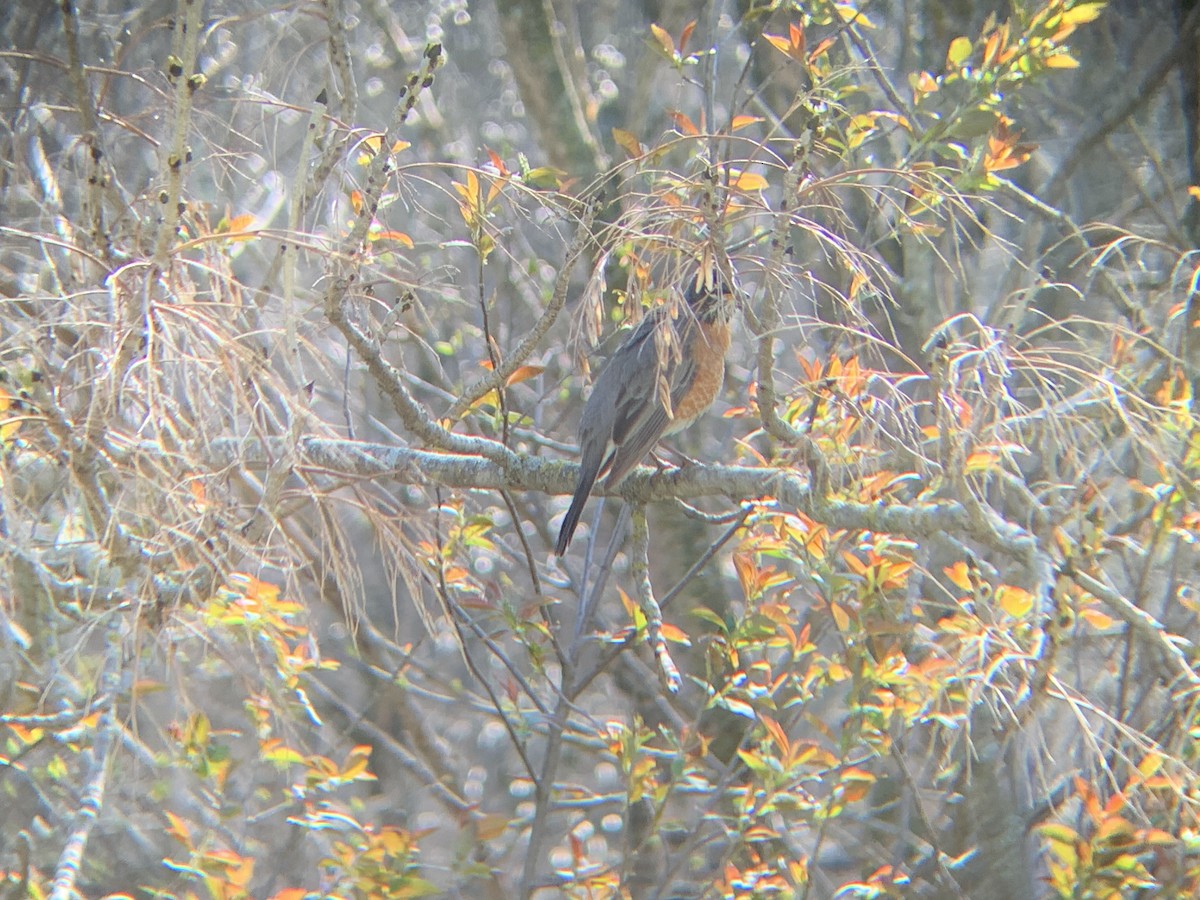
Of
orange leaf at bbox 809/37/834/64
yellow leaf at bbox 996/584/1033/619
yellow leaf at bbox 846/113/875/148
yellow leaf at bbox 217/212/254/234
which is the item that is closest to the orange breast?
yellow leaf at bbox 846/113/875/148

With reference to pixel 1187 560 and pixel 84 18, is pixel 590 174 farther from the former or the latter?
pixel 1187 560

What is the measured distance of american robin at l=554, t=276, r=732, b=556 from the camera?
11.0 feet

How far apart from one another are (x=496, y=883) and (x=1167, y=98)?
485 cm

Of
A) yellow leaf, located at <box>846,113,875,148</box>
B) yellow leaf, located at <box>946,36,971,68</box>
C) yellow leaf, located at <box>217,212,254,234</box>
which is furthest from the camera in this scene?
yellow leaf, located at <box>946,36,971,68</box>

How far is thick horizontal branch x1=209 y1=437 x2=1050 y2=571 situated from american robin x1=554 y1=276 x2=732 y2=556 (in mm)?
81

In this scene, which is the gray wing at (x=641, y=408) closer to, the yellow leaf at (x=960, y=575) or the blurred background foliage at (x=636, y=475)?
the blurred background foliage at (x=636, y=475)

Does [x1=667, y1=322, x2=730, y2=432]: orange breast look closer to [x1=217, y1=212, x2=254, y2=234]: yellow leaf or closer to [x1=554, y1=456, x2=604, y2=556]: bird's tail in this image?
[x1=554, y1=456, x2=604, y2=556]: bird's tail

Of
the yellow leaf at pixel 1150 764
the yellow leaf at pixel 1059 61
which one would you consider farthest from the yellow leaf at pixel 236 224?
the yellow leaf at pixel 1150 764

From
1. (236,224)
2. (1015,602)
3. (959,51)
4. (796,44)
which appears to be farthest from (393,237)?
(1015,602)

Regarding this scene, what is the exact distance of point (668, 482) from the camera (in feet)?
10.3

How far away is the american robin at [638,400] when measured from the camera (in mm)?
3346

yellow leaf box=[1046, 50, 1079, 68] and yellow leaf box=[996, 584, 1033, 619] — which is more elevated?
yellow leaf box=[1046, 50, 1079, 68]

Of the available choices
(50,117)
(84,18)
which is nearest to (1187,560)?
(50,117)

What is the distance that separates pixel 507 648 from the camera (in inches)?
268
